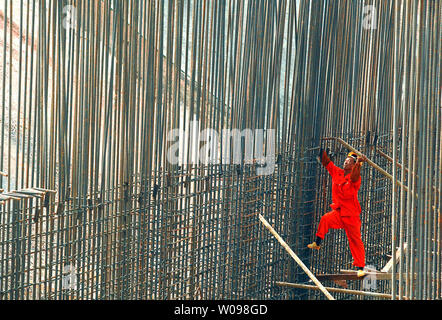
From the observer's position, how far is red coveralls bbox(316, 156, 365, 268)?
5.38 metres

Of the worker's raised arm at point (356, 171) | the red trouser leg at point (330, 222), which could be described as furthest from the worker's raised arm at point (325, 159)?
the red trouser leg at point (330, 222)

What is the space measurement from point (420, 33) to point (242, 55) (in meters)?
2.27

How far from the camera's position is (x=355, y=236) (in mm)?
5496

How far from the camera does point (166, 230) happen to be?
450 centimetres

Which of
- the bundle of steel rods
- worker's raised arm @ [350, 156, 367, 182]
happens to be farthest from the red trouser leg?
worker's raised arm @ [350, 156, 367, 182]

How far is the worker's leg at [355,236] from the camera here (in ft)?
17.9

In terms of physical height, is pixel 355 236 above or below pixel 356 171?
below

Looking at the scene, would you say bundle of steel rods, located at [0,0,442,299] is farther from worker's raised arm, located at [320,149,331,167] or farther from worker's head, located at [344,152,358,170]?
worker's head, located at [344,152,358,170]

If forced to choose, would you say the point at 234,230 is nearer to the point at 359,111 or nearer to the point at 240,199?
the point at 240,199

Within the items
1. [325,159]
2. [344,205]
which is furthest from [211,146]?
[344,205]

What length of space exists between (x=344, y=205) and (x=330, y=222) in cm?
20

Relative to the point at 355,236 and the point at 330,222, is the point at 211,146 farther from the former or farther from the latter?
the point at 355,236

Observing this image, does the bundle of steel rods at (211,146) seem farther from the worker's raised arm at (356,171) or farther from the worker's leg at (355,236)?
the worker's raised arm at (356,171)
